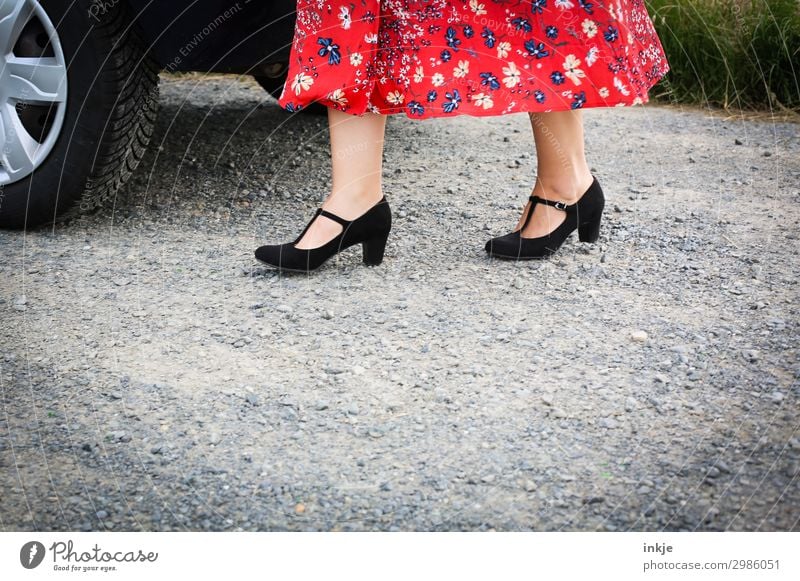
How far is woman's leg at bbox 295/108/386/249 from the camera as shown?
209 centimetres

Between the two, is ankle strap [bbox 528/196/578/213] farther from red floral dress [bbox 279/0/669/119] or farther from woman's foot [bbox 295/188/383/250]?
woman's foot [bbox 295/188/383/250]

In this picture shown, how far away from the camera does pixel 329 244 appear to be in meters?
2.14

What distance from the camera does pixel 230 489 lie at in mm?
1364

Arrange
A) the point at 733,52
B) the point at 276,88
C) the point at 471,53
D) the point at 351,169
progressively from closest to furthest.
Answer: the point at 471,53 < the point at 351,169 < the point at 276,88 < the point at 733,52

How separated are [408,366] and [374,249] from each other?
21.9 inches

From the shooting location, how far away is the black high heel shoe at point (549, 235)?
224cm

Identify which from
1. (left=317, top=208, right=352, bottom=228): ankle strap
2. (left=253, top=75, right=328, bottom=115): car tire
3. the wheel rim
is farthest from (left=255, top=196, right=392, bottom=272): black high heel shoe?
(left=253, top=75, right=328, bottom=115): car tire

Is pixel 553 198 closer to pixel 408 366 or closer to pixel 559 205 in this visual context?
pixel 559 205

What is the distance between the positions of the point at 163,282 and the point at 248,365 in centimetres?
57

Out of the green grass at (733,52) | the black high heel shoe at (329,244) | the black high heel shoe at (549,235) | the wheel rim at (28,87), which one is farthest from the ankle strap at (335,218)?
the green grass at (733,52)

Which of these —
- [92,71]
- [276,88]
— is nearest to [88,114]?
[92,71]

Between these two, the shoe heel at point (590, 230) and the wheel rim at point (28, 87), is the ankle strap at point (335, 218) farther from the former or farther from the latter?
the wheel rim at point (28, 87)

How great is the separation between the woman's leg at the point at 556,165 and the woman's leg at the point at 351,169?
1.42 feet

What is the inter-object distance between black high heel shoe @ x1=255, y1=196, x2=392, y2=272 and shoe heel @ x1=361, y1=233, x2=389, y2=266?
15 mm
